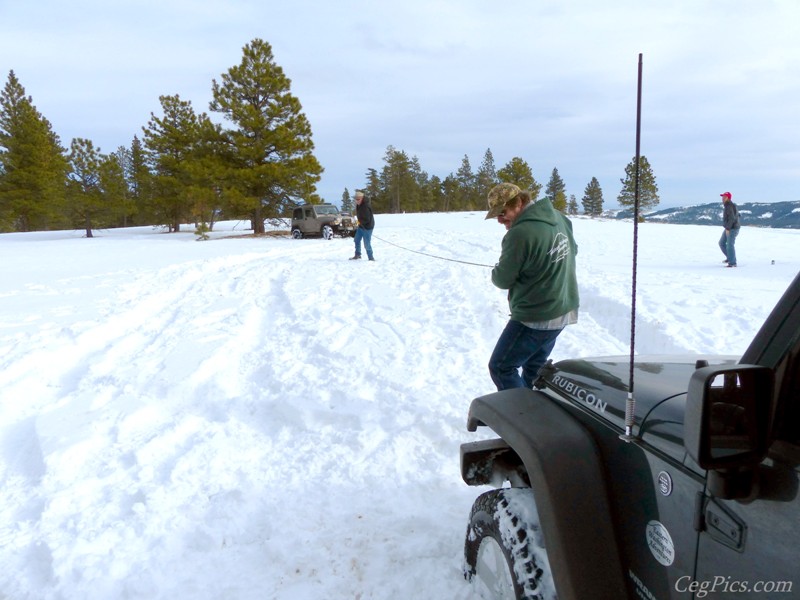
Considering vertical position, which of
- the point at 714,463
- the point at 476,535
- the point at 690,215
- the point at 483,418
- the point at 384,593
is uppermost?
the point at 690,215

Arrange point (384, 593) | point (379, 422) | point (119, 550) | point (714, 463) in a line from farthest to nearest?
point (379, 422), point (119, 550), point (384, 593), point (714, 463)

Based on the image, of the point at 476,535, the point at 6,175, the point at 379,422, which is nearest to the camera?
the point at 476,535

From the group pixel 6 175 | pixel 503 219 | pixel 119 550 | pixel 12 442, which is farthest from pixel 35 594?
pixel 6 175

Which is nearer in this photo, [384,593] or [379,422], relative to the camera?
[384,593]

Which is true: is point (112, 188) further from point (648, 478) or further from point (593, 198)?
point (593, 198)

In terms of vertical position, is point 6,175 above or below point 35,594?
above

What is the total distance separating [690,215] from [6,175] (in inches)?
1566

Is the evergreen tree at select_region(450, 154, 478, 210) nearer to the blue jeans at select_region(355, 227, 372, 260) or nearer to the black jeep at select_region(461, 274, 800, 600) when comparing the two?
the blue jeans at select_region(355, 227, 372, 260)

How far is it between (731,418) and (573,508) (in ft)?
2.44

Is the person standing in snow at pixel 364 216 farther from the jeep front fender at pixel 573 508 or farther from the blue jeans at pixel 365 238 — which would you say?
the jeep front fender at pixel 573 508

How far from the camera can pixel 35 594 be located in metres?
2.43

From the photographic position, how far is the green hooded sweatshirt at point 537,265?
3.10 meters

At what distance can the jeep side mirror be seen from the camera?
1.01 meters

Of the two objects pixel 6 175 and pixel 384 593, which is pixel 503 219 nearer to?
pixel 384 593
